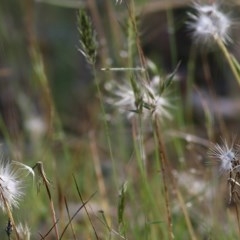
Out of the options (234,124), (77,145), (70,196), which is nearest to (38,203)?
(70,196)

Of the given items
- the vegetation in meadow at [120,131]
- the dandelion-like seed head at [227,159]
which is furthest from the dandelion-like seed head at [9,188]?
the dandelion-like seed head at [227,159]

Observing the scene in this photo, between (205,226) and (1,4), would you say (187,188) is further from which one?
(1,4)

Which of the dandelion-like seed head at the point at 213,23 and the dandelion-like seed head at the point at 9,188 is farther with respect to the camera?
the dandelion-like seed head at the point at 213,23

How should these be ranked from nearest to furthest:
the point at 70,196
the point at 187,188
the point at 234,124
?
1. the point at 187,188
2. the point at 70,196
3. the point at 234,124

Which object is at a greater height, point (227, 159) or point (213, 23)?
point (213, 23)

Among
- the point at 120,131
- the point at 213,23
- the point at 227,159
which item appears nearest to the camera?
the point at 227,159

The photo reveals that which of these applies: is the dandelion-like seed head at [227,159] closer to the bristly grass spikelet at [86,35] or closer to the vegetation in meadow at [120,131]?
the vegetation in meadow at [120,131]

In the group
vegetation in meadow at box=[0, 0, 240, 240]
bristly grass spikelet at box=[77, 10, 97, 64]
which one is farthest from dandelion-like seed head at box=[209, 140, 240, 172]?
bristly grass spikelet at box=[77, 10, 97, 64]

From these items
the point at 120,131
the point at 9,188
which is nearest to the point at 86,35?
the point at 9,188

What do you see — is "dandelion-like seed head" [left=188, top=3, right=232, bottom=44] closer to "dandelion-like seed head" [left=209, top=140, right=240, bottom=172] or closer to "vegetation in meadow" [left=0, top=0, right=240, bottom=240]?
"vegetation in meadow" [left=0, top=0, right=240, bottom=240]

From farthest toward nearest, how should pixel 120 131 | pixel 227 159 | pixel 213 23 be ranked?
pixel 120 131 → pixel 213 23 → pixel 227 159

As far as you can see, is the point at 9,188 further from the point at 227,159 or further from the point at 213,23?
the point at 213,23
